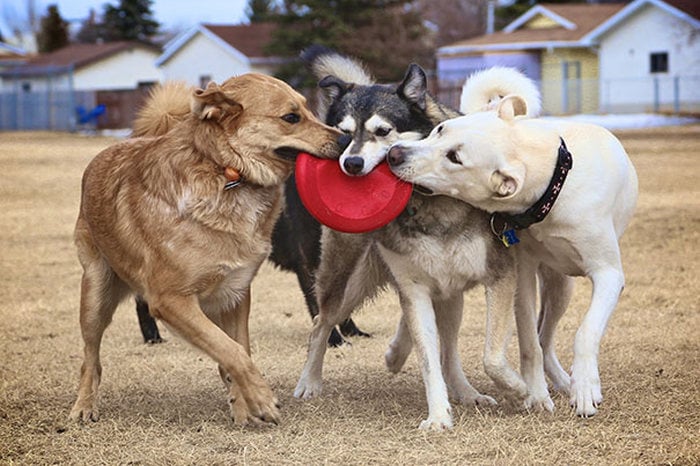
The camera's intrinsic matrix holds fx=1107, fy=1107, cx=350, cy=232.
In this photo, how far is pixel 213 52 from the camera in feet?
185

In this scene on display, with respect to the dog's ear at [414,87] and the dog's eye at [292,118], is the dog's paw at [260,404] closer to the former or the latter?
the dog's eye at [292,118]

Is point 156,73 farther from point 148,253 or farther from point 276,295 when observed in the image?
point 148,253

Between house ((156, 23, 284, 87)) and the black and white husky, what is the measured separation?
1876 inches

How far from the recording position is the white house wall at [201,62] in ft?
183

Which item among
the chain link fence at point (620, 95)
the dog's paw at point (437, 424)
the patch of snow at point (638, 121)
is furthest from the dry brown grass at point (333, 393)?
the chain link fence at point (620, 95)

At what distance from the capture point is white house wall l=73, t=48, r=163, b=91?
60.2 metres

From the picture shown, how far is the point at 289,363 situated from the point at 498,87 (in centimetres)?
234

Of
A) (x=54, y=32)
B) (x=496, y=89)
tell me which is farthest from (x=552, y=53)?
(x=496, y=89)

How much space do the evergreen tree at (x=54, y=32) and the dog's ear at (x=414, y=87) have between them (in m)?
76.1

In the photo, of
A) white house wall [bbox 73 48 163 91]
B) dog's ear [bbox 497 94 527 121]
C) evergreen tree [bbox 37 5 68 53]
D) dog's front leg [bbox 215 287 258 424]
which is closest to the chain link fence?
white house wall [bbox 73 48 163 91]

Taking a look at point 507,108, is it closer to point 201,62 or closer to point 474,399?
point 474,399

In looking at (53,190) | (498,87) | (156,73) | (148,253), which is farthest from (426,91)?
(156,73)

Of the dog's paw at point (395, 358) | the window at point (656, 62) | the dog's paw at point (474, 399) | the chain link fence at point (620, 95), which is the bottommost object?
the dog's paw at point (474, 399)

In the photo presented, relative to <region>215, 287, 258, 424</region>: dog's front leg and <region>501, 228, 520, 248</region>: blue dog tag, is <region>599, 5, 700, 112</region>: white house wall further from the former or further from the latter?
<region>215, 287, 258, 424</region>: dog's front leg
